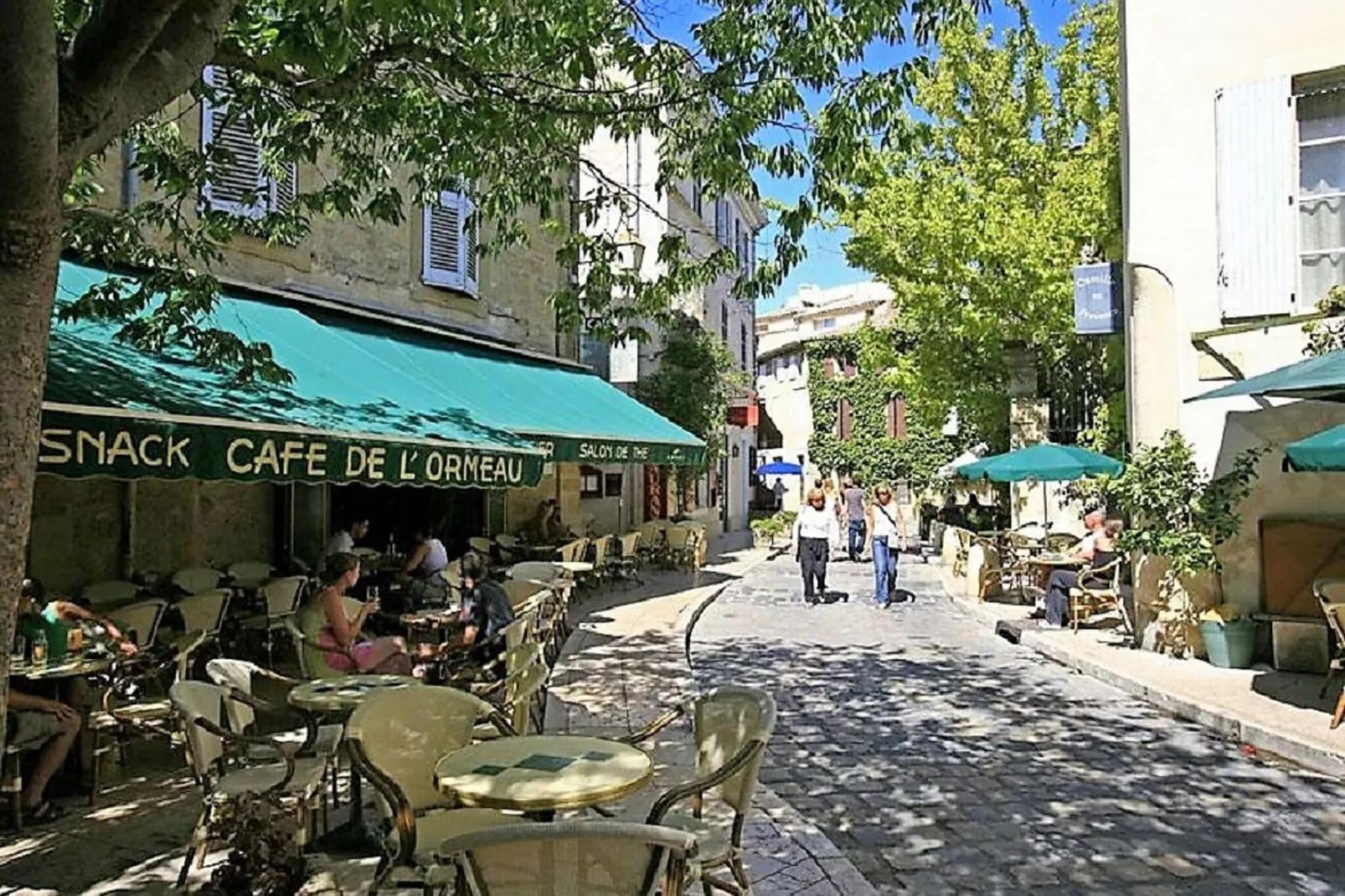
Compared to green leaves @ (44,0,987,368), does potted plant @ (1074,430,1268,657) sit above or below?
below

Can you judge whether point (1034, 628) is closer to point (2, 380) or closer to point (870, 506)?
point (870, 506)

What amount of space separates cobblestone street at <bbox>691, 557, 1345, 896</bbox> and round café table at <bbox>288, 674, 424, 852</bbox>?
2.09m

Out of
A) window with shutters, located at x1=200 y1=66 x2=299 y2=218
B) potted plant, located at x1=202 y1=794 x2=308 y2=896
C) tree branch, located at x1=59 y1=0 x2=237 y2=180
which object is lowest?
potted plant, located at x1=202 y1=794 x2=308 y2=896

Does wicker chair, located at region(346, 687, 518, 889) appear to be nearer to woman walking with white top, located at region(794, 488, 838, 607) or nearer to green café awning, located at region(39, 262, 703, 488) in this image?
green café awning, located at region(39, 262, 703, 488)

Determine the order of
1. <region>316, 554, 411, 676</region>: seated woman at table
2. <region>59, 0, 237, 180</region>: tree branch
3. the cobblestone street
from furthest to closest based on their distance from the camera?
<region>316, 554, 411, 676</region>: seated woman at table < the cobblestone street < <region>59, 0, 237, 180</region>: tree branch

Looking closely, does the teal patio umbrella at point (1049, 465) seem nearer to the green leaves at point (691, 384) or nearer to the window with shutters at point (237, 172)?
the green leaves at point (691, 384)

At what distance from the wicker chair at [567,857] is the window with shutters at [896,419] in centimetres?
3535

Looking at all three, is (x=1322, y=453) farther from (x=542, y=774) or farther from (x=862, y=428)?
(x=862, y=428)

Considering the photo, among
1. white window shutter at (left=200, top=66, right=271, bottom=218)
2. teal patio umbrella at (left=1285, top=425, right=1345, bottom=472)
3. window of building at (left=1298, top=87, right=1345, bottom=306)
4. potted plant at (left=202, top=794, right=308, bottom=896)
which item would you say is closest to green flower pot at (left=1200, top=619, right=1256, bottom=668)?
teal patio umbrella at (left=1285, top=425, right=1345, bottom=472)

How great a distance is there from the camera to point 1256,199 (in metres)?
9.89

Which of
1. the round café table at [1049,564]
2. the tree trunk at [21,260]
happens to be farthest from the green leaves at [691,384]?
the tree trunk at [21,260]

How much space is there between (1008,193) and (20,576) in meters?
18.7

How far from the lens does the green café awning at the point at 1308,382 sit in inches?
276

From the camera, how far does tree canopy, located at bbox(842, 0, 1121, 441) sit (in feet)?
59.6
